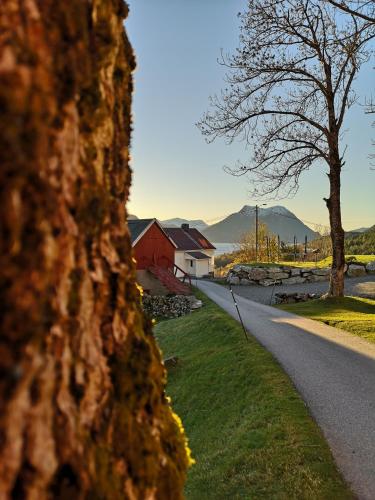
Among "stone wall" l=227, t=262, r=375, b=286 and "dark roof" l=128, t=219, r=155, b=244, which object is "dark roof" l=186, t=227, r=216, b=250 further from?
"dark roof" l=128, t=219, r=155, b=244

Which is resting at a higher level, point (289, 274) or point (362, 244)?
point (362, 244)

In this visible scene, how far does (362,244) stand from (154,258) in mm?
24538

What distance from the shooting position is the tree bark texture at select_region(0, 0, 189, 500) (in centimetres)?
114

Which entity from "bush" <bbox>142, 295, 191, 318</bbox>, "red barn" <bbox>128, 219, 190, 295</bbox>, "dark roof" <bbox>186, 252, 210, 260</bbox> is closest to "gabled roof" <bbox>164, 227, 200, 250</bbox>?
"dark roof" <bbox>186, 252, 210, 260</bbox>

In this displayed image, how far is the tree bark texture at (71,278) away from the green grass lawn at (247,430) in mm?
4017

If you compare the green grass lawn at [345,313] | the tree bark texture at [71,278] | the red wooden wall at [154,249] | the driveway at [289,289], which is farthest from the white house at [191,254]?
the tree bark texture at [71,278]

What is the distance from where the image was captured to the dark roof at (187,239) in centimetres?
5344

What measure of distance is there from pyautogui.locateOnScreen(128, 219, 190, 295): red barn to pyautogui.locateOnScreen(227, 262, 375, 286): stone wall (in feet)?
19.7

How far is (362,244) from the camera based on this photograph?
46938mm

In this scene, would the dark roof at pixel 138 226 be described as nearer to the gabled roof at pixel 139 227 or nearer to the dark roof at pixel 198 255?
the gabled roof at pixel 139 227

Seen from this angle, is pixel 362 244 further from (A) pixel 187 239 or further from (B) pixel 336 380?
(B) pixel 336 380

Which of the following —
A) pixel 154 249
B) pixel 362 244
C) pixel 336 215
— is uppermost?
pixel 336 215

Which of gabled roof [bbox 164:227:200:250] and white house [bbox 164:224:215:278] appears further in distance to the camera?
gabled roof [bbox 164:227:200:250]

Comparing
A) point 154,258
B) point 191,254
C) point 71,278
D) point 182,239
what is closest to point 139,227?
point 154,258
